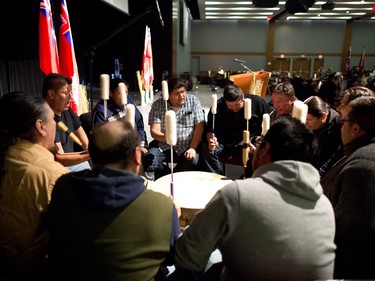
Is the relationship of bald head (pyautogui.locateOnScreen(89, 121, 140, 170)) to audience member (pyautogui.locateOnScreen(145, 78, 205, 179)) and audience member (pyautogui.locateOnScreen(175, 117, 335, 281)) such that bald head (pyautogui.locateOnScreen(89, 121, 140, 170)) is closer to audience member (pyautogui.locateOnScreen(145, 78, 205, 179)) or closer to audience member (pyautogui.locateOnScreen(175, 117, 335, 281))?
audience member (pyautogui.locateOnScreen(175, 117, 335, 281))

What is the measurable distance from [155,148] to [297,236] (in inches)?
85.5

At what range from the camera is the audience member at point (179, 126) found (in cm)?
291

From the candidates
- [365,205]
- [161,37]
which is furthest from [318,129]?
[161,37]

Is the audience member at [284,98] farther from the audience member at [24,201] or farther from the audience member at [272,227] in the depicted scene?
the audience member at [24,201]

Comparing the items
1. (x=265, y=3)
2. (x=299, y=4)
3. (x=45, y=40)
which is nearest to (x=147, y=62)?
(x=45, y=40)

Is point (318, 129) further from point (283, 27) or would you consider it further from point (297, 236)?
point (283, 27)

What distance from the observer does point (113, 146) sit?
40.6 inches

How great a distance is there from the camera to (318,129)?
2.19m

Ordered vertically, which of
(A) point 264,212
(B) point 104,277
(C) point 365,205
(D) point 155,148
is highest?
(A) point 264,212

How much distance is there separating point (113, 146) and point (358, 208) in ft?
3.32

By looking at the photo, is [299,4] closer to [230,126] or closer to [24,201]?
[230,126]

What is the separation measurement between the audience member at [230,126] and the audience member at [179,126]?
11 centimetres

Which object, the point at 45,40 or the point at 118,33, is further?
the point at 118,33

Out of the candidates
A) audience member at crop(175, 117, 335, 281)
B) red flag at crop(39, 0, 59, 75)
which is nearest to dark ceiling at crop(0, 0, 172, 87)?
red flag at crop(39, 0, 59, 75)
